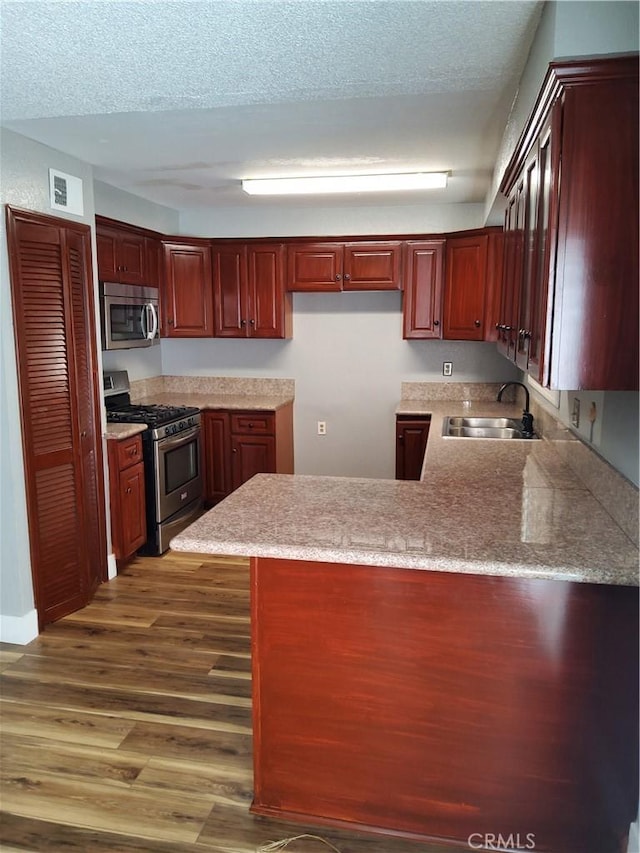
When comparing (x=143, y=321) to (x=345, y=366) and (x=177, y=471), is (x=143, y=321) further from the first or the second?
(x=345, y=366)

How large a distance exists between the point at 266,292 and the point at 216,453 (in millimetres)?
1365

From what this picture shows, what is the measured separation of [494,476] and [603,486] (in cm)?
51

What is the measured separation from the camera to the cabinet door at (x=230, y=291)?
5.06m

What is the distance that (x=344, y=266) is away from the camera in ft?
16.1

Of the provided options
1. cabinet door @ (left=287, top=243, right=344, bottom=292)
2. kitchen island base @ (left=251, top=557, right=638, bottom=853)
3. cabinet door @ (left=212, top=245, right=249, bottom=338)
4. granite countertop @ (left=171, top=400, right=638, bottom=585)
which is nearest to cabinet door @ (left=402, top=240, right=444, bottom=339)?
cabinet door @ (left=287, top=243, right=344, bottom=292)

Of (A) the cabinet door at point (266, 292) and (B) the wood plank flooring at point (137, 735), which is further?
(A) the cabinet door at point (266, 292)

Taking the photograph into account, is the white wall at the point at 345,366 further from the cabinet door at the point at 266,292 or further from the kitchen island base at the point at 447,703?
the kitchen island base at the point at 447,703

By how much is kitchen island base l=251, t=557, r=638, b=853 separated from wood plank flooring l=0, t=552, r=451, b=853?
0.57 feet

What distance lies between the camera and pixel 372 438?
17.8 ft

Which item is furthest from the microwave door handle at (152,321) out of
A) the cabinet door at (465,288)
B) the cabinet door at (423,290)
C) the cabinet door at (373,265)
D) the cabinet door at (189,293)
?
the cabinet door at (465,288)

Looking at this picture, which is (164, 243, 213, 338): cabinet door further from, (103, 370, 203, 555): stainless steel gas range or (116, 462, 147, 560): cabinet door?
(116, 462, 147, 560): cabinet door

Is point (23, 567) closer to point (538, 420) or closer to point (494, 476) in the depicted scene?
point (494, 476)

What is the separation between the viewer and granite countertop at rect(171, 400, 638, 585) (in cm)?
164

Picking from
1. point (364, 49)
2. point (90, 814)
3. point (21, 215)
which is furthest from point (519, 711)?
point (21, 215)
